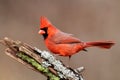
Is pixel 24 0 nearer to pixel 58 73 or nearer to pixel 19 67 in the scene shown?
pixel 19 67

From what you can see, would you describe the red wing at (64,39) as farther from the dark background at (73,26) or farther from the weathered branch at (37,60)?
the dark background at (73,26)

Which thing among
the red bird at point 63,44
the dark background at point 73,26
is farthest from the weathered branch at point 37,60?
the dark background at point 73,26

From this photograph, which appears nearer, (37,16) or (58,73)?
(58,73)

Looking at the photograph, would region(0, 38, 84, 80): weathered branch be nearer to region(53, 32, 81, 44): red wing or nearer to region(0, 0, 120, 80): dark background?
region(53, 32, 81, 44): red wing

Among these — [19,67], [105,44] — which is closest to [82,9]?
[19,67]

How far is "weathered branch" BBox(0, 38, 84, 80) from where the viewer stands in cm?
390

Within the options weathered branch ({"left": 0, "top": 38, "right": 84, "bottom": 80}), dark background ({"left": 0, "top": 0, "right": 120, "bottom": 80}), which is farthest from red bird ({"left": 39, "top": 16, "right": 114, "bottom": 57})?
dark background ({"left": 0, "top": 0, "right": 120, "bottom": 80})

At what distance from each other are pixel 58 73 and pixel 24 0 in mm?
4469

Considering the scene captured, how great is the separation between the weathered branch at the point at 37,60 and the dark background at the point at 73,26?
296 centimetres

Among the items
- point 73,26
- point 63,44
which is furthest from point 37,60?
point 73,26

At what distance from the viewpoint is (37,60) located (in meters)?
3.94

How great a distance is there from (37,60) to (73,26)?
394cm

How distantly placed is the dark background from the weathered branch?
9.72 feet

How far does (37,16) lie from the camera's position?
8.19 meters
